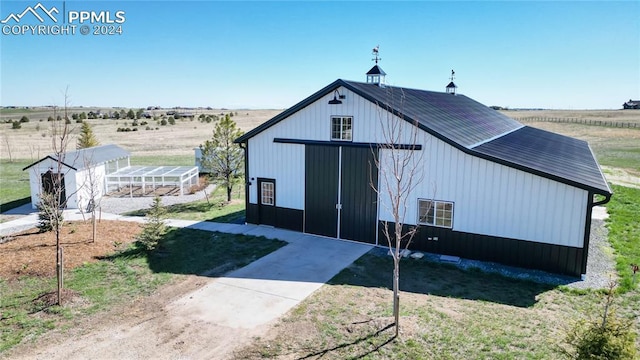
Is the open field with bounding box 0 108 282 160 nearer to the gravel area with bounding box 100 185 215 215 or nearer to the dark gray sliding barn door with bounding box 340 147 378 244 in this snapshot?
the gravel area with bounding box 100 185 215 215

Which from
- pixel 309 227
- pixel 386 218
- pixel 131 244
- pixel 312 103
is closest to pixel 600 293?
pixel 386 218

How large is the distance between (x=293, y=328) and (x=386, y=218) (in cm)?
692

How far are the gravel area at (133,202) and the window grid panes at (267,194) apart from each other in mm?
7085

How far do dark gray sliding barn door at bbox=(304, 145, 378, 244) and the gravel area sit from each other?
964 centimetres

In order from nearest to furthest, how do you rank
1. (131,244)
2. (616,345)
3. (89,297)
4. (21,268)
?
(616,345)
(89,297)
(21,268)
(131,244)

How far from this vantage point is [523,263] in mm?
13031

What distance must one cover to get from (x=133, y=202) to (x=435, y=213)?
16.3 m

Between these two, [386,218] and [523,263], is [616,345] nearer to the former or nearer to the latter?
[523,263]

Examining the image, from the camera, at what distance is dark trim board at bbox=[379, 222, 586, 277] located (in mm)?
12367

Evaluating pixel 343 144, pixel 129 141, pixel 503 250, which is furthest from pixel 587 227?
pixel 129 141

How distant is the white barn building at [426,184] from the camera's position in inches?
493

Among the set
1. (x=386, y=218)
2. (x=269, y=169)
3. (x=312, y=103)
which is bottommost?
(x=386, y=218)

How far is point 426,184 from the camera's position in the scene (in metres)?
14.3

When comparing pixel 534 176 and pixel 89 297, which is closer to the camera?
pixel 89 297
